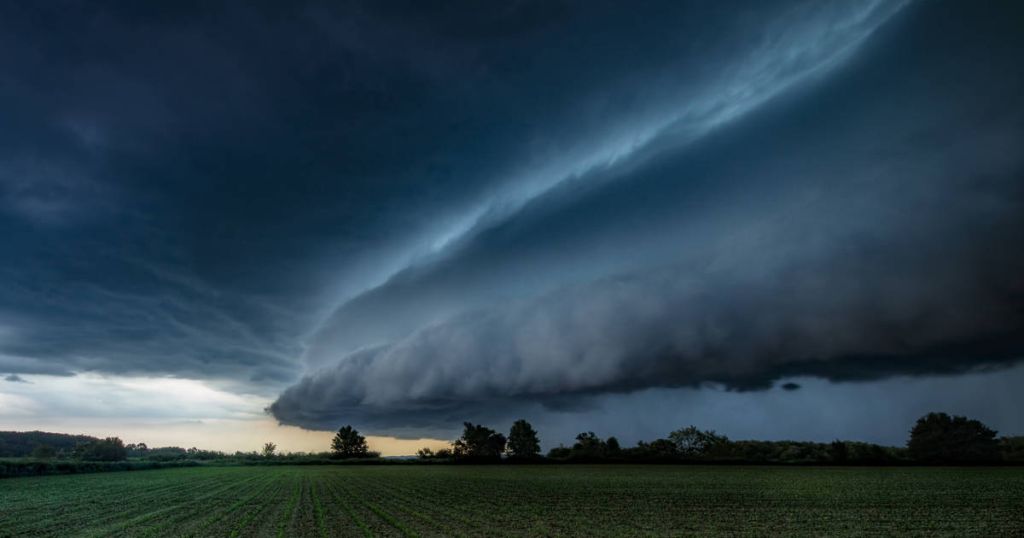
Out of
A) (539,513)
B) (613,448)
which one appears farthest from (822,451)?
(539,513)

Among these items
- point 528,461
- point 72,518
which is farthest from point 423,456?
point 72,518

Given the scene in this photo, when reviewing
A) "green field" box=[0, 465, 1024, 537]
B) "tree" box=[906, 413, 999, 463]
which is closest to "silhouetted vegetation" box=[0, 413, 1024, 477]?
"tree" box=[906, 413, 999, 463]

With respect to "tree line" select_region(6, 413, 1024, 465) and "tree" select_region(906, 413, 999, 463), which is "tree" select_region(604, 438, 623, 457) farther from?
"tree" select_region(906, 413, 999, 463)

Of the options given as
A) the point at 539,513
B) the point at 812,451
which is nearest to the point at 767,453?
the point at 812,451

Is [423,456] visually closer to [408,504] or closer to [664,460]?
[664,460]

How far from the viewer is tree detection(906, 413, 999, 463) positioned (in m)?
146

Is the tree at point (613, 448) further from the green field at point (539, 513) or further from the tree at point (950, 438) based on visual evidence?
the green field at point (539, 513)

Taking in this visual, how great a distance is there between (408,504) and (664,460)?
11487 centimetres

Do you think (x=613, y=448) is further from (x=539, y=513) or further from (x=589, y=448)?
(x=539, y=513)

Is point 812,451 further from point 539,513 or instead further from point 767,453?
point 539,513

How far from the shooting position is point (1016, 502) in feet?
148

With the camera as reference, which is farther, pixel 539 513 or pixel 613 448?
pixel 613 448

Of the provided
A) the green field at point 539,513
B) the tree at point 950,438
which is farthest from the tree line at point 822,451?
the green field at point 539,513

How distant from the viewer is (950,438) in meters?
152
